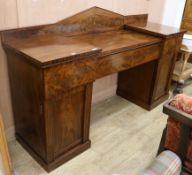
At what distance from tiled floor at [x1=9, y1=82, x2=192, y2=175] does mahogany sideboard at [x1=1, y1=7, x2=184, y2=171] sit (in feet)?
0.26

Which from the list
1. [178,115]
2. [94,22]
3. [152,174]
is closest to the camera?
[152,174]

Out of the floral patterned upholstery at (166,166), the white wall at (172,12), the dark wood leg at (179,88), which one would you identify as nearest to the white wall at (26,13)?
the white wall at (172,12)

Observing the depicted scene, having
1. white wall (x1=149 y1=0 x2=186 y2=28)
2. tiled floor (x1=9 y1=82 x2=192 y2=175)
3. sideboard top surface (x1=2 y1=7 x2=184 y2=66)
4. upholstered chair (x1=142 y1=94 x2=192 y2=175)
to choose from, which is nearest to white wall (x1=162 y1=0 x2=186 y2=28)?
white wall (x1=149 y1=0 x2=186 y2=28)

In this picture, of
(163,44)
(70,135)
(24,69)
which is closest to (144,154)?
(70,135)

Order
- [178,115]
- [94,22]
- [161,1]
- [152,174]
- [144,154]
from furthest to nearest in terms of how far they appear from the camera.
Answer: [161,1] < [94,22] < [144,154] < [178,115] < [152,174]

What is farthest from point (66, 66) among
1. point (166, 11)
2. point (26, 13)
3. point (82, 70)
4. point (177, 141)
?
point (166, 11)

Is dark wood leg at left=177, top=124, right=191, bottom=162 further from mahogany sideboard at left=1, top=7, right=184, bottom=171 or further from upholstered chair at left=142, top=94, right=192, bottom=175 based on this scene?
mahogany sideboard at left=1, top=7, right=184, bottom=171

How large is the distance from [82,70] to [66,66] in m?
0.14

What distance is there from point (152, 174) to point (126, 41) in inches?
50.2

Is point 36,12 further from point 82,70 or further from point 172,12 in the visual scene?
point 172,12

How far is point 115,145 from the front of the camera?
6.56ft

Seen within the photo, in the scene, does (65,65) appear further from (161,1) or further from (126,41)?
(161,1)

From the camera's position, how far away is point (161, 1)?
2.88 meters

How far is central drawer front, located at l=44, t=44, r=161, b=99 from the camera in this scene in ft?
4.45
